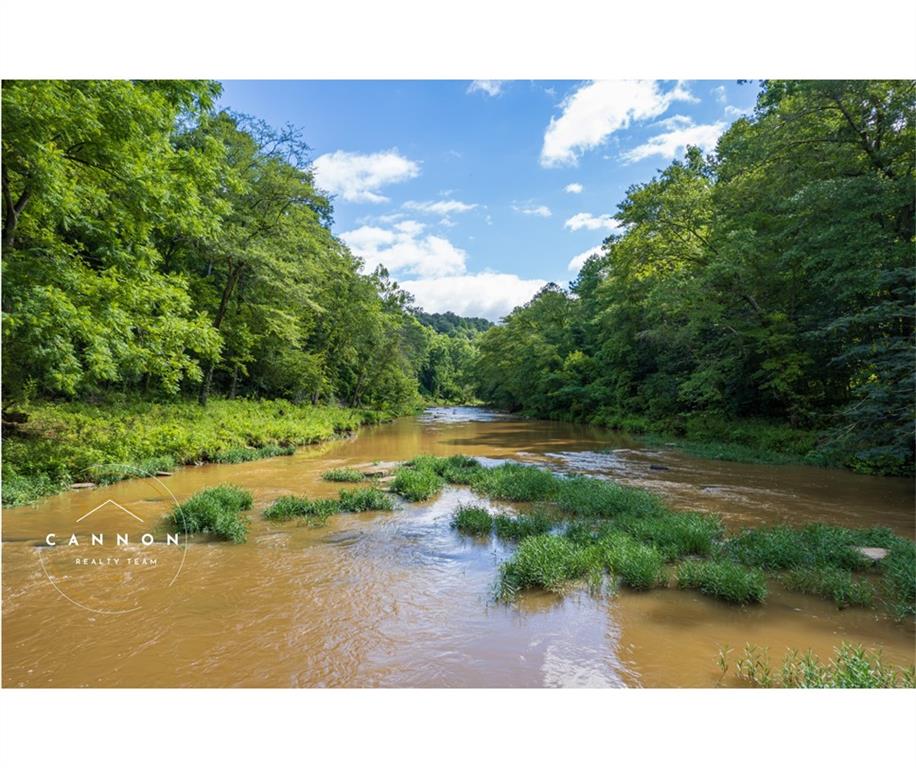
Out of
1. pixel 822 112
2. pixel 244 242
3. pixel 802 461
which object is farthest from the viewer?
pixel 244 242

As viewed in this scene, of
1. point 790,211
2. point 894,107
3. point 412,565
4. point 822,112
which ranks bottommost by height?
point 412,565

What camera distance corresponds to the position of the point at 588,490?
9.99 meters

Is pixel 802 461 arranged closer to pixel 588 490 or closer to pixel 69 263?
pixel 588 490

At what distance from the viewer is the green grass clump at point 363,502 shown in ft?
29.9

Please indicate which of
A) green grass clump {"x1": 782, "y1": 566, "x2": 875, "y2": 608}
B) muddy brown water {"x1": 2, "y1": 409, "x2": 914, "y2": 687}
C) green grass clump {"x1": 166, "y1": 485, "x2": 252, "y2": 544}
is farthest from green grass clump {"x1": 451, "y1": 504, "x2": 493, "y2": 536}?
green grass clump {"x1": 782, "y1": 566, "x2": 875, "y2": 608}

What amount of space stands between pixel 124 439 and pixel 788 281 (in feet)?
69.1

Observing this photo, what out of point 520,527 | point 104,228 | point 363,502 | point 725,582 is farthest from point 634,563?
point 104,228

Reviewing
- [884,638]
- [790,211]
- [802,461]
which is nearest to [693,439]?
[802,461]

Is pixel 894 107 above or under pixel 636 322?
above

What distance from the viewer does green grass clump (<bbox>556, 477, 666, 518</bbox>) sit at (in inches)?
348

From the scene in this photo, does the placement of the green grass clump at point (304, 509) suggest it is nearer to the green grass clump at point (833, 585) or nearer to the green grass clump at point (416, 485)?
the green grass clump at point (416, 485)

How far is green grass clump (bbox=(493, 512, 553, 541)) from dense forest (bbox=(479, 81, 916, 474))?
6637 mm

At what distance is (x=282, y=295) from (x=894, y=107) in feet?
72.2

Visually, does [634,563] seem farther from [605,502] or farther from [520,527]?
[605,502]
